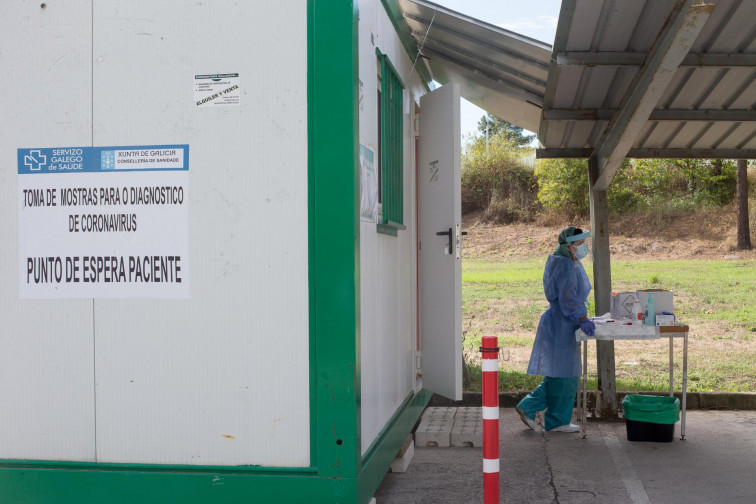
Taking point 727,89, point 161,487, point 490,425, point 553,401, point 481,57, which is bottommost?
point 553,401

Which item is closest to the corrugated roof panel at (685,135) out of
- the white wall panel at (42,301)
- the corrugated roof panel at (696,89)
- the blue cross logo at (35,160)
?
the corrugated roof panel at (696,89)

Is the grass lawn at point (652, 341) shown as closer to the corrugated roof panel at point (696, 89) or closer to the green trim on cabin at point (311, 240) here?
the corrugated roof panel at point (696, 89)

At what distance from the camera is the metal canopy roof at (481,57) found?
5691 mm

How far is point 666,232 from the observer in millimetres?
26953

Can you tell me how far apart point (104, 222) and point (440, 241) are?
2949 millimetres

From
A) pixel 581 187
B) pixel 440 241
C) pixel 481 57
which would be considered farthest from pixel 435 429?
pixel 581 187

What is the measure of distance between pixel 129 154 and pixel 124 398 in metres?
1.21

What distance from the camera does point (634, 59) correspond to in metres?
5.63

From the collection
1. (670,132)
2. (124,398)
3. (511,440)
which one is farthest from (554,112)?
(124,398)

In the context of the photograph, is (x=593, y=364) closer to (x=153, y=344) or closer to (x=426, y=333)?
(x=426, y=333)

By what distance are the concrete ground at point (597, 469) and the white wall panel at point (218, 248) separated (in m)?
1.51

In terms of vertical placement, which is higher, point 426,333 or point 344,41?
point 344,41

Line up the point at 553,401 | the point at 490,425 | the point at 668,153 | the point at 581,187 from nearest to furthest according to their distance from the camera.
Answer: the point at 490,425
the point at 553,401
the point at 668,153
the point at 581,187

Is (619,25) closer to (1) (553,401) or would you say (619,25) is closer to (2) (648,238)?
(1) (553,401)
